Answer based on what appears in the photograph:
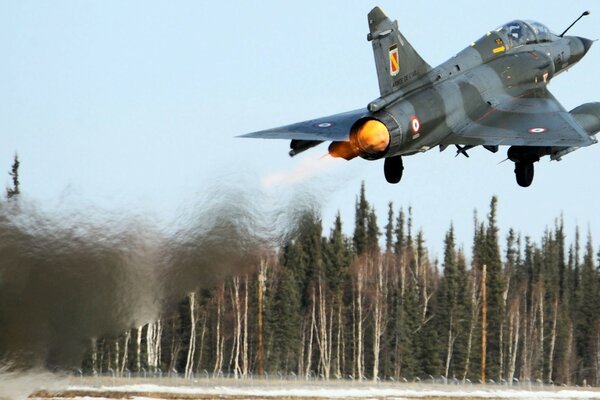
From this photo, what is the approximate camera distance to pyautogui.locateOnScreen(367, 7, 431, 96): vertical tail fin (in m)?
27.2

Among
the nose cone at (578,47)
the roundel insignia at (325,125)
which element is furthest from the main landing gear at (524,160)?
the nose cone at (578,47)

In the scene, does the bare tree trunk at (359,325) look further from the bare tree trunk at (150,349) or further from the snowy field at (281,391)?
the snowy field at (281,391)

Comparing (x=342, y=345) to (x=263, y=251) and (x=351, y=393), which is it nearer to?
(x=351, y=393)

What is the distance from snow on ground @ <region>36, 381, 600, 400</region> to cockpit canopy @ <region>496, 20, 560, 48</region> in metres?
12.2

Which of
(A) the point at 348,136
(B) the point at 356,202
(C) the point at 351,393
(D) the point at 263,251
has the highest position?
(B) the point at 356,202

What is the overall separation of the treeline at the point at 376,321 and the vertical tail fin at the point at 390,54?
27.0 m

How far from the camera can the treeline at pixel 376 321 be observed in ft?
201

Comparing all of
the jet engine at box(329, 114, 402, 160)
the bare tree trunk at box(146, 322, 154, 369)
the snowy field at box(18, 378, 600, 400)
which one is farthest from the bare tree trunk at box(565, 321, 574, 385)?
the jet engine at box(329, 114, 402, 160)

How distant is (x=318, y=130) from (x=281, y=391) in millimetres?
13923

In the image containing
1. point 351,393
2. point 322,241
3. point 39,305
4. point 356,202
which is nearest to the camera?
point 39,305

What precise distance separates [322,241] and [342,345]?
235 inches

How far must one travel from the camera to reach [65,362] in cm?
2469

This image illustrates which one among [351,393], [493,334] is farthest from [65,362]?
[493,334]

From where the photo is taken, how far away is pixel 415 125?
26438mm
